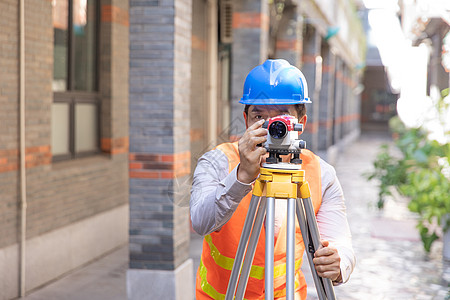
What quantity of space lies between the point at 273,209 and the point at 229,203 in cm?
15

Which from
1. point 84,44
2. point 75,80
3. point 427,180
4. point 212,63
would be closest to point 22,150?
point 75,80

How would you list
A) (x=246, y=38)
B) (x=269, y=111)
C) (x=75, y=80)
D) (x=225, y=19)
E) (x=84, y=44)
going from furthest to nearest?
(x=225, y=19) → (x=246, y=38) → (x=84, y=44) → (x=75, y=80) → (x=269, y=111)

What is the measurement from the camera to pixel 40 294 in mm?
5984

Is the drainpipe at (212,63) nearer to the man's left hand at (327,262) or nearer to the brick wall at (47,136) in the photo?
the brick wall at (47,136)

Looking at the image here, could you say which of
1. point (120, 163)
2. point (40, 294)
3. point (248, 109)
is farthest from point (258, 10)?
point (248, 109)

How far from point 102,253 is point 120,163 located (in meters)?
1.28

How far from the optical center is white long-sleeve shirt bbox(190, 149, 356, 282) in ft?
6.49

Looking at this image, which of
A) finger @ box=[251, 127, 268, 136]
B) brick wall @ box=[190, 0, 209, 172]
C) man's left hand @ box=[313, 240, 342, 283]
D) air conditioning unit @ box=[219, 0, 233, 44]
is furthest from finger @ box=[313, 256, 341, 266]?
air conditioning unit @ box=[219, 0, 233, 44]

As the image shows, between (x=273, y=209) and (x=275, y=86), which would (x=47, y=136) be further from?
(x=273, y=209)

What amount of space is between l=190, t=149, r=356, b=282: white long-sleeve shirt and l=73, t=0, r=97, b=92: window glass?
5650 mm

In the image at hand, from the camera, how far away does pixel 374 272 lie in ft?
23.6

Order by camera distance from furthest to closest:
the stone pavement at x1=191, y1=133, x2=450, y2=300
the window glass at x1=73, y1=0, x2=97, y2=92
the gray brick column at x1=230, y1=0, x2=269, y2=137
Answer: the gray brick column at x1=230, y1=0, x2=269, y2=137, the window glass at x1=73, y1=0, x2=97, y2=92, the stone pavement at x1=191, y1=133, x2=450, y2=300

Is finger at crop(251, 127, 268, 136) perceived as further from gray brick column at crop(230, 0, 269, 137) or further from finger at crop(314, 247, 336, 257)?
gray brick column at crop(230, 0, 269, 137)

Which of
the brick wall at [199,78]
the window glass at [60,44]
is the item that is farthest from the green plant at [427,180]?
the window glass at [60,44]
